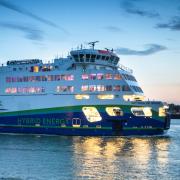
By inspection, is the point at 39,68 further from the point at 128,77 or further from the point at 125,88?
the point at 125,88

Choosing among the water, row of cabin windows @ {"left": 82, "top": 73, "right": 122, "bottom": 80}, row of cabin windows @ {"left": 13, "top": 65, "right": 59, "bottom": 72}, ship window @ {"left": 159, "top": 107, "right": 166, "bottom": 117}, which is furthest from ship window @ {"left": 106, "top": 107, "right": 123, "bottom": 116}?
row of cabin windows @ {"left": 13, "top": 65, "right": 59, "bottom": 72}

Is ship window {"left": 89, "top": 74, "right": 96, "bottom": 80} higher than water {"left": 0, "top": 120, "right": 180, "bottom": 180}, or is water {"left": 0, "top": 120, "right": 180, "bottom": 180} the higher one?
ship window {"left": 89, "top": 74, "right": 96, "bottom": 80}

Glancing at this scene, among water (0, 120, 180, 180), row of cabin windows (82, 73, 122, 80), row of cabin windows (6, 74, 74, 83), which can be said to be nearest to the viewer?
water (0, 120, 180, 180)

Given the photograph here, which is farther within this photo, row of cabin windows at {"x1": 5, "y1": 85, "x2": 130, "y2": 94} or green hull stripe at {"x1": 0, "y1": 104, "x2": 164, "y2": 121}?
row of cabin windows at {"x1": 5, "y1": 85, "x2": 130, "y2": 94}

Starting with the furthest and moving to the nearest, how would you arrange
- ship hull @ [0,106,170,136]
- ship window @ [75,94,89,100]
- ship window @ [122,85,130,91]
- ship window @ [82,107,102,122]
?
ship window @ [75,94,89,100] < ship window @ [122,85,130,91] < ship window @ [82,107,102,122] < ship hull @ [0,106,170,136]

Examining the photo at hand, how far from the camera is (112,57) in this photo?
207 feet

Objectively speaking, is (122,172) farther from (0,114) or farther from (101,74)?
(0,114)

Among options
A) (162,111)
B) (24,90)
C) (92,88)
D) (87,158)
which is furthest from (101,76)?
(87,158)

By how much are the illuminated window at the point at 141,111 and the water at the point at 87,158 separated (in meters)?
3.43

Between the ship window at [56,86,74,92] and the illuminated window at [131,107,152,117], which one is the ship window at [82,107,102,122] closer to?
the ship window at [56,86,74,92]

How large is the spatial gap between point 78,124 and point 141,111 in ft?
28.8

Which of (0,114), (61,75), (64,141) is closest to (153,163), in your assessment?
(64,141)

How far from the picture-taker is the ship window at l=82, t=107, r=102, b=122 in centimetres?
5800

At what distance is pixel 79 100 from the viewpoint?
58844mm
